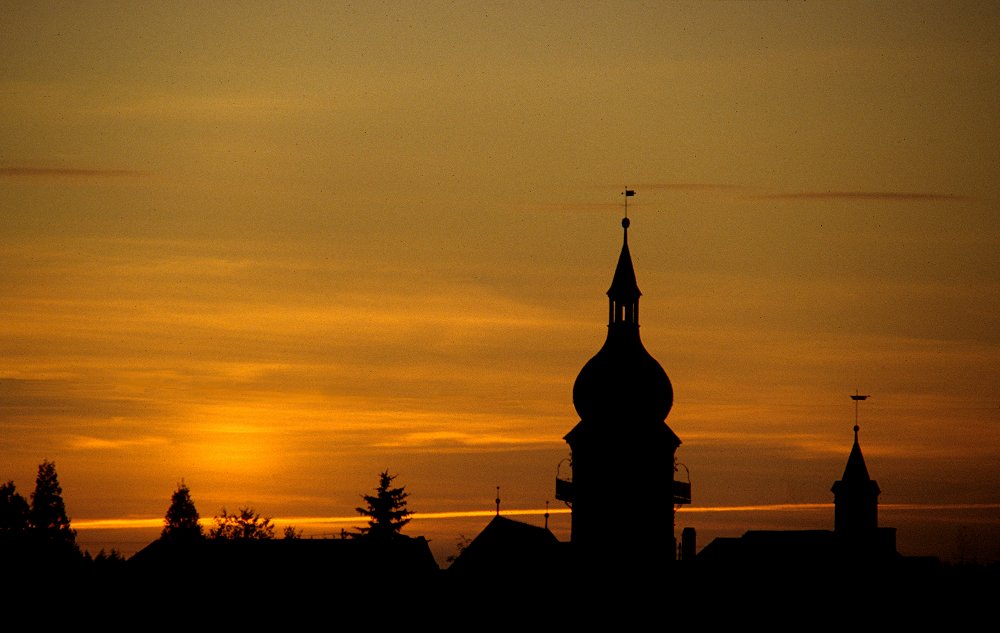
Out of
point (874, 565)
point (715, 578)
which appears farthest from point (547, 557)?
point (874, 565)

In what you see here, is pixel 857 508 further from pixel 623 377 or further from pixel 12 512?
pixel 12 512

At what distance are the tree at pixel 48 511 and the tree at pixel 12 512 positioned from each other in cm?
65

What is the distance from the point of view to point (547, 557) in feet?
334

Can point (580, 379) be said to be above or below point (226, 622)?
above

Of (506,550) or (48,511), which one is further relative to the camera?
(48,511)

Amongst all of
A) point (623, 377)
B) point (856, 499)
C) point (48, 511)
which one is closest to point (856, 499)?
point (856, 499)

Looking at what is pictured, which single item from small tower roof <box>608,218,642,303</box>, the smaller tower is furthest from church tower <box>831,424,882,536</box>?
small tower roof <box>608,218,642,303</box>

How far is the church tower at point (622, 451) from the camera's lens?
102 metres

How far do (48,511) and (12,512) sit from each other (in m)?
3.09

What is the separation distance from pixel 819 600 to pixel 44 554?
4367cm

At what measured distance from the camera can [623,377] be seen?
334 feet

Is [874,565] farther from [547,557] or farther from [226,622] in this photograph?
[226,622]

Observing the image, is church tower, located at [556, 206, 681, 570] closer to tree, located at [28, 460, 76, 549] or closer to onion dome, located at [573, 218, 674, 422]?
onion dome, located at [573, 218, 674, 422]

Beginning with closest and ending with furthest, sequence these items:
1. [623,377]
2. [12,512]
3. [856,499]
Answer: [623,377] → [856,499] → [12,512]
